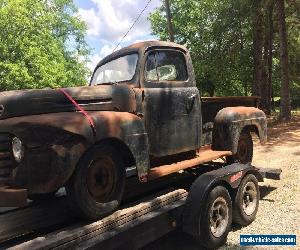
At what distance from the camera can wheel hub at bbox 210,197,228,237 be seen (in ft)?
17.7

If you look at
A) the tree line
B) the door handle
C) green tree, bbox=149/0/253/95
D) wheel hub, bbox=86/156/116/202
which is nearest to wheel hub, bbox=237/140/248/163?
the door handle

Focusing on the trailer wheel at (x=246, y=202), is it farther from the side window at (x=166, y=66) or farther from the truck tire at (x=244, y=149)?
the side window at (x=166, y=66)

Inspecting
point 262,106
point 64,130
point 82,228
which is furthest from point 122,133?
point 262,106

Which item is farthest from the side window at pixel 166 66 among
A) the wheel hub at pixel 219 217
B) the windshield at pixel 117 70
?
the wheel hub at pixel 219 217

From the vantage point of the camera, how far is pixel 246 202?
6363mm

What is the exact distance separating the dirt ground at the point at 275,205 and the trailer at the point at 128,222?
489 millimetres

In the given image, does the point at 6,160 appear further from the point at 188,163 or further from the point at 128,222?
the point at 188,163

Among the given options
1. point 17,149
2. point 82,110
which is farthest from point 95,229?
point 82,110

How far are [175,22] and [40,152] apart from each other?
4036cm

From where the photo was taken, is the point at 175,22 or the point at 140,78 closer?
the point at 140,78

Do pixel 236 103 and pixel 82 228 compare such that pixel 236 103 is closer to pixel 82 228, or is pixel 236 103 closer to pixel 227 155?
pixel 227 155

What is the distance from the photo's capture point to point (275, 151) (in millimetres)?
12281

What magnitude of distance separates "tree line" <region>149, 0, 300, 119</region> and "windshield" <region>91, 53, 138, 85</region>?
13088 millimetres

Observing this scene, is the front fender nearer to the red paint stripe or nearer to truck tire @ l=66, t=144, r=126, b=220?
the red paint stripe
